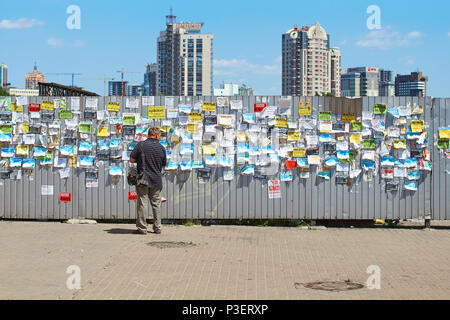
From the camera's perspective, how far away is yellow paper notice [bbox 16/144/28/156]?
13.8 m

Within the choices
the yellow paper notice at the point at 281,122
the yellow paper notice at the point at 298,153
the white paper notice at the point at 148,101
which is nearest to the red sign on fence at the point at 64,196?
the white paper notice at the point at 148,101

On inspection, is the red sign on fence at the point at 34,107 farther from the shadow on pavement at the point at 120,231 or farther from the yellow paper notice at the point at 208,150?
the yellow paper notice at the point at 208,150

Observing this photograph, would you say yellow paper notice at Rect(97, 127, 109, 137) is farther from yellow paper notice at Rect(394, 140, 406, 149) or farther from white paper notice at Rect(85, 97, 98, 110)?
yellow paper notice at Rect(394, 140, 406, 149)

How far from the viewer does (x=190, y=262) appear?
9.61 metres

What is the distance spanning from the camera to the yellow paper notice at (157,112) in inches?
530

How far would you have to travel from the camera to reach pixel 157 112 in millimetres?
13477

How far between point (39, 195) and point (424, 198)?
24.4ft

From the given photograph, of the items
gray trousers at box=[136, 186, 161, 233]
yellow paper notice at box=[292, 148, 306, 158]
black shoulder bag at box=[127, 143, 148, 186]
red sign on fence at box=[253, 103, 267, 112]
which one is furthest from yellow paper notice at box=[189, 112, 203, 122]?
yellow paper notice at box=[292, 148, 306, 158]

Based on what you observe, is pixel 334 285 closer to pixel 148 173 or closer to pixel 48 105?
pixel 148 173

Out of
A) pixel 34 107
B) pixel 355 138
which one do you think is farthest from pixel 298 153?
pixel 34 107

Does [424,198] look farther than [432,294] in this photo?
Yes

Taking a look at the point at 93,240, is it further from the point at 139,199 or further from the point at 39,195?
the point at 39,195

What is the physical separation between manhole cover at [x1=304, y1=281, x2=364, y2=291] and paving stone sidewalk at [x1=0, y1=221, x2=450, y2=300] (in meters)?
0.14

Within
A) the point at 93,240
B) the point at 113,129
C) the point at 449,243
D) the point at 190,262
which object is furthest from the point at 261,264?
the point at 113,129
